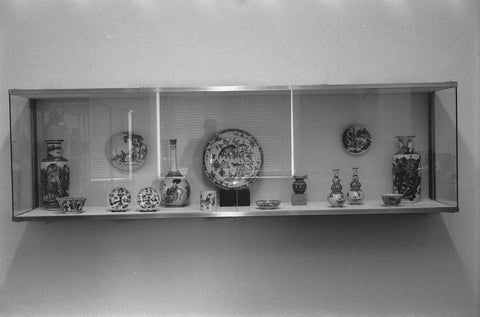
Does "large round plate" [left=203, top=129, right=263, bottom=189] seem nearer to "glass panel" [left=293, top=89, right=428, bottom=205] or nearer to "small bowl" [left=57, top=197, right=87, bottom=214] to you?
"glass panel" [left=293, top=89, right=428, bottom=205]

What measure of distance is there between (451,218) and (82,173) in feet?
6.77

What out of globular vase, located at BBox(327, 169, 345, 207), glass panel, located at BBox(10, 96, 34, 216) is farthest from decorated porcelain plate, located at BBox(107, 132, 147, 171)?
globular vase, located at BBox(327, 169, 345, 207)

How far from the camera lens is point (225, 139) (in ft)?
9.13

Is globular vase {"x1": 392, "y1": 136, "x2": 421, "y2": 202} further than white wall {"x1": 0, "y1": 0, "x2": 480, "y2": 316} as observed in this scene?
No

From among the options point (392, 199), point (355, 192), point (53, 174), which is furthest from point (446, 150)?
point (53, 174)

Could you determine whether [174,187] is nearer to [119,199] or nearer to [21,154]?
→ [119,199]

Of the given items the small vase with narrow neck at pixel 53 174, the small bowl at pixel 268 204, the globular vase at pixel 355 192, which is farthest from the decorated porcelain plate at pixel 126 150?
the globular vase at pixel 355 192

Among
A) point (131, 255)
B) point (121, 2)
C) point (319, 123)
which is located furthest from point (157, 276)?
point (121, 2)

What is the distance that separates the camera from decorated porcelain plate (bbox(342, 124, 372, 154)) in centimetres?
277

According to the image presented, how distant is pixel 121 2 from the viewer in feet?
9.56

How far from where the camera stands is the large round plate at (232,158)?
2.77 metres

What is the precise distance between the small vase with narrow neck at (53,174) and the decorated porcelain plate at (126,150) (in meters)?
0.25

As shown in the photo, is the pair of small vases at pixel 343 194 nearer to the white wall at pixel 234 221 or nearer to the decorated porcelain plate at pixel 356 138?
the decorated porcelain plate at pixel 356 138

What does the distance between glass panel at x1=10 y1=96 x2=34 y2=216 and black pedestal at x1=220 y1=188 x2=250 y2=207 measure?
3.32 ft
